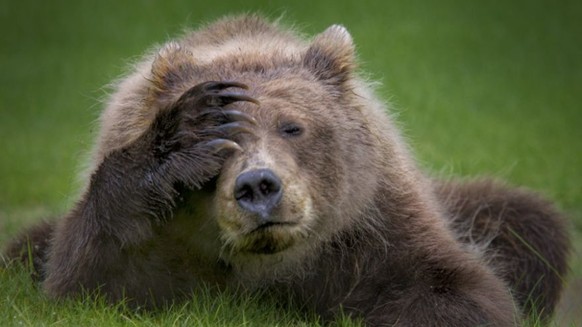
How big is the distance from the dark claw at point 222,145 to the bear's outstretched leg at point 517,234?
2835 mm

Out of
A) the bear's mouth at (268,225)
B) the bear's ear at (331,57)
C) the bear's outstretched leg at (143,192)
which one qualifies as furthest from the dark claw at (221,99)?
the bear's ear at (331,57)

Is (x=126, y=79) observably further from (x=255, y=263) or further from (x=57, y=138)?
(x=57, y=138)

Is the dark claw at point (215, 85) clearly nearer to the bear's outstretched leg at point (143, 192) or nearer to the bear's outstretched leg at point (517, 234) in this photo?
the bear's outstretched leg at point (143, 192)

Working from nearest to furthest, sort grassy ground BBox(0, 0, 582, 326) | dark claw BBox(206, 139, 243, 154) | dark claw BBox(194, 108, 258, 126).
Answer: dark claw BBox(206, 139, 243, 154)
dark claw BBox(194, 108, 258, 126)
grassy ground BBox(0, 0, 582, 326)

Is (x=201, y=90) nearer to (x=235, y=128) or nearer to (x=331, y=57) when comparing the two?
(x=235, y=128)

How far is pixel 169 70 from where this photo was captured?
605cm

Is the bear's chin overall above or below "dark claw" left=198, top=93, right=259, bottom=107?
below

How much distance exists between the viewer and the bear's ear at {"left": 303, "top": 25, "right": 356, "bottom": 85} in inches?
249

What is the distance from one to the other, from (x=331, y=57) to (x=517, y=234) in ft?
8.05

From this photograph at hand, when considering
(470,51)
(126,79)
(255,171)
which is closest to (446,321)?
(255,171)

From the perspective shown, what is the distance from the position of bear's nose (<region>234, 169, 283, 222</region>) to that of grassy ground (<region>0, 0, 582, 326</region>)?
659 cm

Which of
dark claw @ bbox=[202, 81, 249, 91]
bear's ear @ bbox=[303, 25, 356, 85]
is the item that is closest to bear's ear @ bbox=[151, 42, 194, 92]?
dark claw @ bbox=[202, 81, 249, 91]

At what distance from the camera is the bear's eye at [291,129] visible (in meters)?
5.59

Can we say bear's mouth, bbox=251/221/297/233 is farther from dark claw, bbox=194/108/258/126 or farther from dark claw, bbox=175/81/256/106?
dark claw, bbox=175/81/256/106
